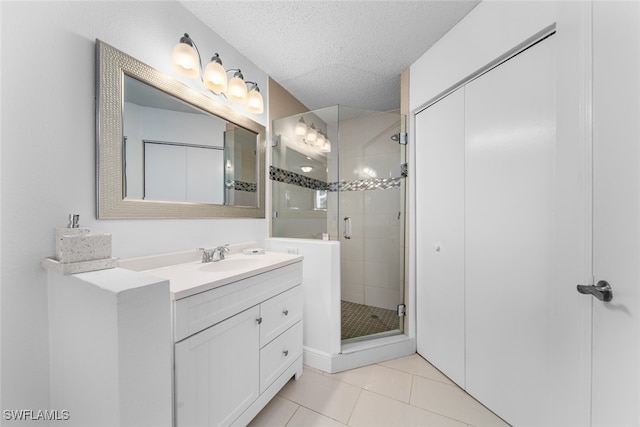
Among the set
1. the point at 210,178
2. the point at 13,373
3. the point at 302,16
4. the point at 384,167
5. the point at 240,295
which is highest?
the point at 302,16

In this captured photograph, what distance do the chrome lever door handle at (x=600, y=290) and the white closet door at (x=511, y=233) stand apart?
231 millimetres

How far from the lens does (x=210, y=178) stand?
60.1 inches

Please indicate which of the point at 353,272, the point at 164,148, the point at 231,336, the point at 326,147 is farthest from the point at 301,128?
the point at 231,336

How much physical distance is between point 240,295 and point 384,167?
1.71 metres

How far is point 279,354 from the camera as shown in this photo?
4.50 feet

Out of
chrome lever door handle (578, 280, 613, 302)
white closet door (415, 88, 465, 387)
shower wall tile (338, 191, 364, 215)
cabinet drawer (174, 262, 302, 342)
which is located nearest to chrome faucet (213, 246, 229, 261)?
cabinet drawer (174, 262, 302, 342)

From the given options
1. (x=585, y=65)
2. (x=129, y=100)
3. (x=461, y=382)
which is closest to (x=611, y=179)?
(x=585, y=65)

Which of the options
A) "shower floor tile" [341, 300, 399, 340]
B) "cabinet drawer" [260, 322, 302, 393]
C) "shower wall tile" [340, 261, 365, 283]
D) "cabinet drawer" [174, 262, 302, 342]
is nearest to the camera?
"cabinet drawer" [174, 262, 302, 342]

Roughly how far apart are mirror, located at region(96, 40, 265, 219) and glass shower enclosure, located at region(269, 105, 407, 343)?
39 centimetres

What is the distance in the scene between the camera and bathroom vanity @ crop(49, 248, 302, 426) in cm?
61

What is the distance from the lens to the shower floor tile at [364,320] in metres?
1.98

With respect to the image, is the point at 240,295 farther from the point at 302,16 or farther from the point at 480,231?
the point at 302,16

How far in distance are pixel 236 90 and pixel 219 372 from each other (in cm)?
159

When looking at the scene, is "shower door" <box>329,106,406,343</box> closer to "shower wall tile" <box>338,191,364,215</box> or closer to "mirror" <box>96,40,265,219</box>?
"shower wall tile" <box>338,191,364,215</box>
